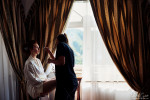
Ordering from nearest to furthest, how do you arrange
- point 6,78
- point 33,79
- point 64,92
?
point 64,92 → point 33,79 → point 6,78

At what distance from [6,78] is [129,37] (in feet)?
6.74

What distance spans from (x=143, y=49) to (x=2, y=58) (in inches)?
86.4

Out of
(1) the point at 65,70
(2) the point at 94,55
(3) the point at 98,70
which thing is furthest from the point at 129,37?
(1) the point at 65,70

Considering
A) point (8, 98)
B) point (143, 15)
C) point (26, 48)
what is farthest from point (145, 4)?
point (8, 98)

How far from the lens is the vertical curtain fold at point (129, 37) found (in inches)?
77.9

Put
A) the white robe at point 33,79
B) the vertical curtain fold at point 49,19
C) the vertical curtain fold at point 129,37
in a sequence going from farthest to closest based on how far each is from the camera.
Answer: the vertical curtain fold at point 49,19
the vertical curtain fold at point 129,37
the white robe at point 33,79

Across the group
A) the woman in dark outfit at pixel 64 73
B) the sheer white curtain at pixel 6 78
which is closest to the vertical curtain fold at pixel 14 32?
the sheer white curtain at pixel 6 78

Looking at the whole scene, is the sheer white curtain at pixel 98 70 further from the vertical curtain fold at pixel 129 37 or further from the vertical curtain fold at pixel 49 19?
the vertical curtain fold at pixel 49 19

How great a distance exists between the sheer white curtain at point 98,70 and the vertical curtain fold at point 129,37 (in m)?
0.12

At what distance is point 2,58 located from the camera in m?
2.06

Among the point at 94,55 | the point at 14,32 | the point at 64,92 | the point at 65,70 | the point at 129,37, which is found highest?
the point at 14,32

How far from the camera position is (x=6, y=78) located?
2.11 meters

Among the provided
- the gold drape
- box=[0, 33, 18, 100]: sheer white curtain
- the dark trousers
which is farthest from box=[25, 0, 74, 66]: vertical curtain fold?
the dark trousers

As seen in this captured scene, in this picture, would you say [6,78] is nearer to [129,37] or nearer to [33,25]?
[33,25]
